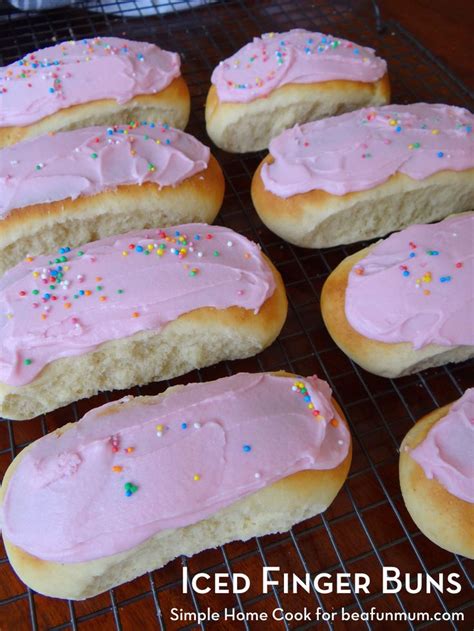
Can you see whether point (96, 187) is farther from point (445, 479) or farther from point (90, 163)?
point (445, 479)

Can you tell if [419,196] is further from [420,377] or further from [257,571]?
[257,571]

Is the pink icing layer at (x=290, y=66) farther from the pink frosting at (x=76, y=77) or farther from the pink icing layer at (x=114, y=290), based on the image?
the pink icing layer at (x=114, y=290)

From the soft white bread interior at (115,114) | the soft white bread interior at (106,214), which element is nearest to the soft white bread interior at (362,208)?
the soft white bread interior at (106,214)

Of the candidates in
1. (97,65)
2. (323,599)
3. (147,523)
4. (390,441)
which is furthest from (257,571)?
(97,65)

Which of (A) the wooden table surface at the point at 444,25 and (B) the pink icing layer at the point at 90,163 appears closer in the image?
(B) the pink icing layer at the point at 90,163

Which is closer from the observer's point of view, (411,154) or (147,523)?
(147,523)

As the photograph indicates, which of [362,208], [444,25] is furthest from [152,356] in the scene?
[444,25]
